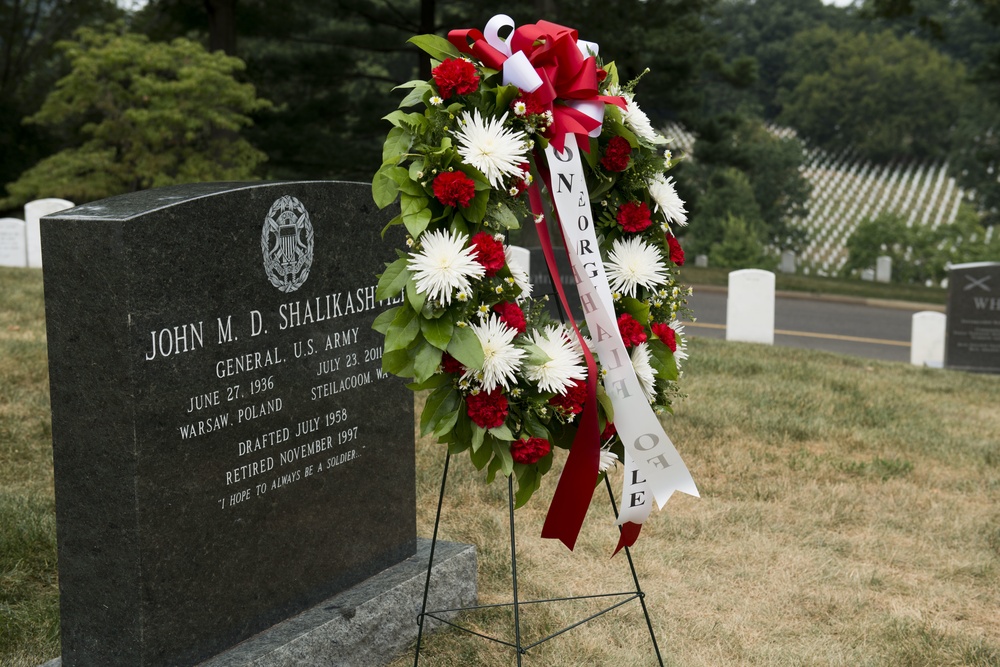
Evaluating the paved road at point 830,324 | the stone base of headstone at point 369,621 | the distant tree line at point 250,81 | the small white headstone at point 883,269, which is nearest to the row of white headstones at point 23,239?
the distant tree line at point 250,81

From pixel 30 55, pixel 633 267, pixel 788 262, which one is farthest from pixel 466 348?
pixel 788 262

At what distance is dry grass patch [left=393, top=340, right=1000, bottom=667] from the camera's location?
4000mm

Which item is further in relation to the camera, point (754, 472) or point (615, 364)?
point (754, 472)

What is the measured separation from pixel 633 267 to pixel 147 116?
52.1 feet

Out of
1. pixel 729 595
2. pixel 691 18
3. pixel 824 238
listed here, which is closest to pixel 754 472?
pixel 729 595

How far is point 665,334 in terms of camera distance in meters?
3.41

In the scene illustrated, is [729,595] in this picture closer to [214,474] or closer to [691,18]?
[214,474]

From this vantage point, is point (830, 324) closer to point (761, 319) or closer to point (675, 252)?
point (761, 319)

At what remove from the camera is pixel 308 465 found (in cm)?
363

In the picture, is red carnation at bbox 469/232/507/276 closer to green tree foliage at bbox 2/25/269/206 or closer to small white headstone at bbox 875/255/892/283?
green tree foliage at bbox 2/25/269/206

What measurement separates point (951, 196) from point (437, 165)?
5943 cm

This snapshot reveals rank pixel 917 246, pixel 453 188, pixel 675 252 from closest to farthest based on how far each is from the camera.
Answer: pixel 453 188, pixel 675 252, pixel 917 246

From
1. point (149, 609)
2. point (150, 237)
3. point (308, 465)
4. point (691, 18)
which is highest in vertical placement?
point (691, 18)

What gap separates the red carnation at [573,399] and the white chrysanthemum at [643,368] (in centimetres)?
30
